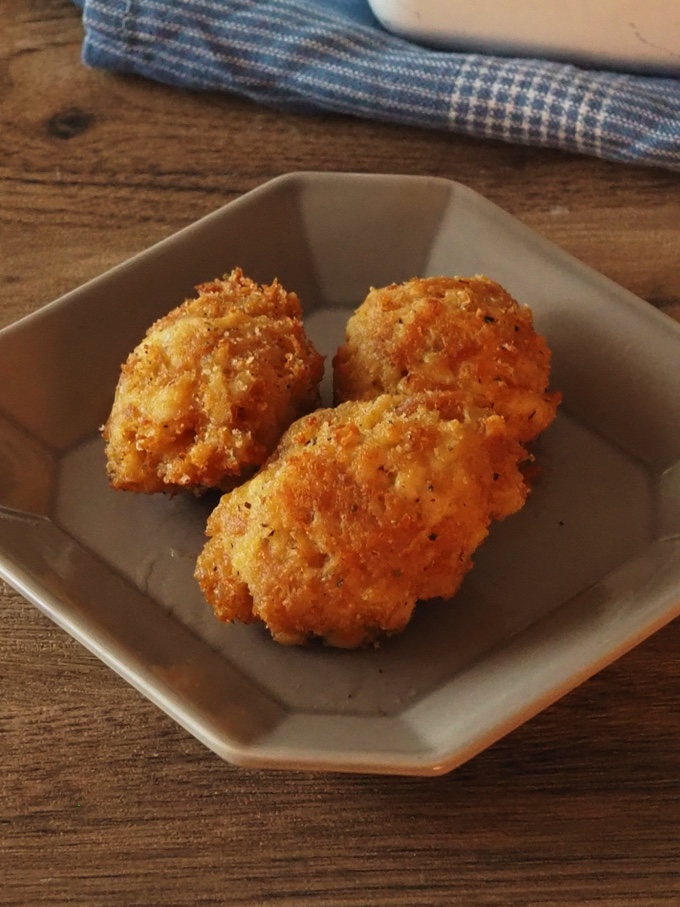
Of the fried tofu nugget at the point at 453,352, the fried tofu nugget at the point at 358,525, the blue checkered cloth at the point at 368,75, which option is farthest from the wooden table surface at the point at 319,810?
the blue checkered cloth at the point at 368,75

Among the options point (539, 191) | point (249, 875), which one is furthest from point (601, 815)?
point (539, 191)

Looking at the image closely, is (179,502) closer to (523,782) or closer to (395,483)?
(395,483)

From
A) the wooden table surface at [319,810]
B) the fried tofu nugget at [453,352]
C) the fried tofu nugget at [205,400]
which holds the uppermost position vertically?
the fried tofu nugget at [453,352]

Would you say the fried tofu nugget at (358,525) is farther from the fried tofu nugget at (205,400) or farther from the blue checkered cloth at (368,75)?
the blue checkered cloth at (368,75)

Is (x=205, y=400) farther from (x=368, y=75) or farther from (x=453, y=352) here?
(x=368, y=75)

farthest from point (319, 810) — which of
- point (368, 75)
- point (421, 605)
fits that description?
point (368, 75)

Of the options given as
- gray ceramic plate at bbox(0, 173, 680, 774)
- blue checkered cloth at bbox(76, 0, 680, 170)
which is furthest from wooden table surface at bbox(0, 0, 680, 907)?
blue checkered cloth at bbox(76, 0, 680, 170)

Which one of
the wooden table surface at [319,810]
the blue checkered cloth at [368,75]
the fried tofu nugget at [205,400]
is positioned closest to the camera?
the wooden table surface at [319,810]
